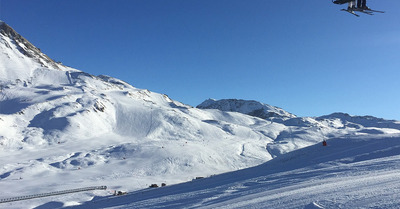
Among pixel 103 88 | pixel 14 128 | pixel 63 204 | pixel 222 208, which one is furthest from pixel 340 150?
pixel 103 88

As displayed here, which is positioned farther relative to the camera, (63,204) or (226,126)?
(226,126)

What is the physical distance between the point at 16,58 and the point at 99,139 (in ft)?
262

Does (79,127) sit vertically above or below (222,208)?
above

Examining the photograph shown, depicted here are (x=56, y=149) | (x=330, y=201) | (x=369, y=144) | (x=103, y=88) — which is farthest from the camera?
(x=103, y=88)

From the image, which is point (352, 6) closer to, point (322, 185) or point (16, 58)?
point (322, 185)

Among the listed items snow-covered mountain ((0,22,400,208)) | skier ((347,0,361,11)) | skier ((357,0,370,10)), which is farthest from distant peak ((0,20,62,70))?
skier ((357,0,370,10))

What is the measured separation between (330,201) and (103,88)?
5110 inches

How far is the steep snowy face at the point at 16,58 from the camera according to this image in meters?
114

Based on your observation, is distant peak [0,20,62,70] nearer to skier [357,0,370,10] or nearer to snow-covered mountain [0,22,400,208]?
snow-covered mountain [0,22,400,208]

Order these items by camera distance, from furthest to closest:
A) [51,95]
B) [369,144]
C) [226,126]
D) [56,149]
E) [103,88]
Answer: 1. [103,88]
2. [226,126]
3. [51,95]
4. [56,149]
5. [369,144]

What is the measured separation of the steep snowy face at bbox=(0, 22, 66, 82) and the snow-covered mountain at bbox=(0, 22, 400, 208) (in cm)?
52

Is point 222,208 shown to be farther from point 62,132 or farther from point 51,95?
point 51,95

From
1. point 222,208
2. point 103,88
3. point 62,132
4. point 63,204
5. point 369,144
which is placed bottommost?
point 63,204

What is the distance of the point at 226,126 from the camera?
341 feet
